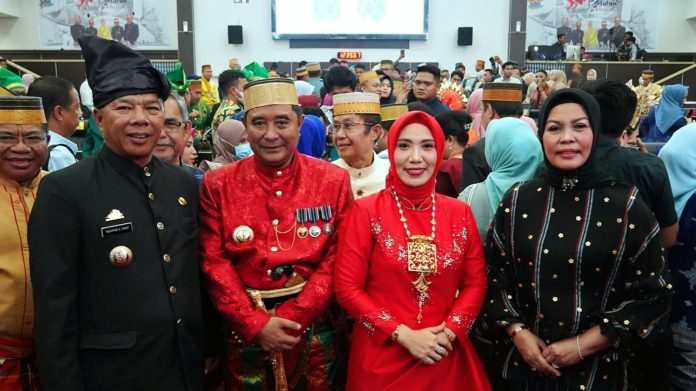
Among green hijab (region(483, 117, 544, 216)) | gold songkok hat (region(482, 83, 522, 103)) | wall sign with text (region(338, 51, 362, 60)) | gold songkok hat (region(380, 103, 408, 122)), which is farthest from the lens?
wall sign with text (region(338, 51, 362, 60))

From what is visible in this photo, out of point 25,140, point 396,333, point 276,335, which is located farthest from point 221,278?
point 25,140

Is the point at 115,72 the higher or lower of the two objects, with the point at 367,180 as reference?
higher

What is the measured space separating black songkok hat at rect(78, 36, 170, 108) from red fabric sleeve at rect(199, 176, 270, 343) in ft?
1.53

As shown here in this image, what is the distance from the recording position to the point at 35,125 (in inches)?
86.5

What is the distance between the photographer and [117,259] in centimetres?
185

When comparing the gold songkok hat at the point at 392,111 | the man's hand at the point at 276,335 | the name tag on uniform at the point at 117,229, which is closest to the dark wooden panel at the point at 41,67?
the gold songkok hat at the point at 392,111

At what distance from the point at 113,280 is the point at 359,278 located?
0.83 m

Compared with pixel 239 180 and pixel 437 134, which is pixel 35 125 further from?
pixel 437 134

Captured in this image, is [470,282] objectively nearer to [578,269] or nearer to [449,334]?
[449,334]

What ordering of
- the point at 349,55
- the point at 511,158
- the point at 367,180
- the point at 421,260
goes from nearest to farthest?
the point at 421,260, the point at 511,158, the point at 367,180, the point at 349,55

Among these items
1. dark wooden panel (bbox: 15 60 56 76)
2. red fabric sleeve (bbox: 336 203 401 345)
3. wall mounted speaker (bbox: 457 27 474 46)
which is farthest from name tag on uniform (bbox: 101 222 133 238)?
wall mounted speaker (bbox: 457 27 474 46)

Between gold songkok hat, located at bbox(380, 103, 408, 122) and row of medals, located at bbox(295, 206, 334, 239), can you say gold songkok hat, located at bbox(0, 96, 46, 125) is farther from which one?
gold songkok hat, located at bbox(380, 103, 408, 122)

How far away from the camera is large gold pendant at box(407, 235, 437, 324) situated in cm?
211

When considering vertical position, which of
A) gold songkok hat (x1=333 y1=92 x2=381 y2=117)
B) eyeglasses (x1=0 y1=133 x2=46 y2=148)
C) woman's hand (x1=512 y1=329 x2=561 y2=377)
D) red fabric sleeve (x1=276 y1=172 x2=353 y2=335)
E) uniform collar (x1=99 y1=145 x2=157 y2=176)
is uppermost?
gold songkok hat (x1=333 y1=92 x2=381 y2=117)
